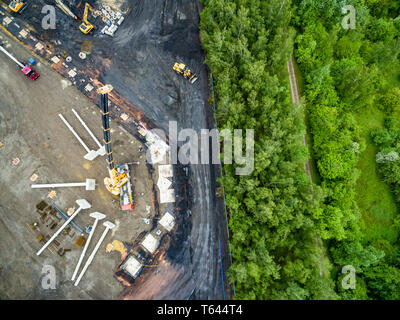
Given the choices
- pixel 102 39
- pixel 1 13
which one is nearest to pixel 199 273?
pixel 102 39

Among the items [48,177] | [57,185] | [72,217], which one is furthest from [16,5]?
[72,217]

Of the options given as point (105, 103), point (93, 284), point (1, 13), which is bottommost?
point (93, 284)

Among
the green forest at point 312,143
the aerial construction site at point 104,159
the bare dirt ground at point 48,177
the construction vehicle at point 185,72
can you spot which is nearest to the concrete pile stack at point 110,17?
the aerial construction site at point 104,159

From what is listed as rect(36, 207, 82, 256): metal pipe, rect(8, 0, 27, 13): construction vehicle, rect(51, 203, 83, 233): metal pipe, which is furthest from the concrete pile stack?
rect(36, 207, 82, 256): metal pipe

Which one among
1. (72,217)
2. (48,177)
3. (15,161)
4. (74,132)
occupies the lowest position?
(72,217)

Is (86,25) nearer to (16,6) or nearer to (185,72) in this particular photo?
(16,6)

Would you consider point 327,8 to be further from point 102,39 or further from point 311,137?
point 102,39

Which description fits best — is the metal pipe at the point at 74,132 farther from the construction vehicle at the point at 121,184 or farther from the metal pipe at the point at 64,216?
the metal pipe at the point at 64,216
